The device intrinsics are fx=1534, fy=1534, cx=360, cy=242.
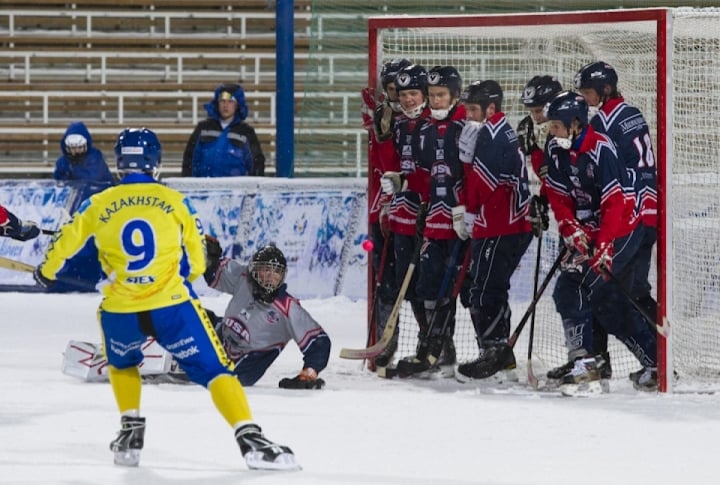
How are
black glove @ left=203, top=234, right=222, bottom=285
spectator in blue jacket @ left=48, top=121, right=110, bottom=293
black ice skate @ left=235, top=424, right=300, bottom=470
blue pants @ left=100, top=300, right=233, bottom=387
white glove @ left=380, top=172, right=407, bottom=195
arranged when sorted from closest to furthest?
black ice skate @ left=235, top=424, right=300, bottom=470, blue pants @ left=100, top=300, right=233, bottom=387, black glove @ left=203, top=234, right=222, bottom=285, white glove @ left=380, top=172, right=407, bottom=195, spectator in blue jacket @ left=48, top=121, right=110, bottom=293

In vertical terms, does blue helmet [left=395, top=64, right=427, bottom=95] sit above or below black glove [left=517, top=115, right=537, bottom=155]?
above

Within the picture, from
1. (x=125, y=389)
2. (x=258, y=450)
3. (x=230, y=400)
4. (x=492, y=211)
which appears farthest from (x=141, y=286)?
(x=492, y=211)

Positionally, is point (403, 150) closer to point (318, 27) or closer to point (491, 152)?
point (491, 152)

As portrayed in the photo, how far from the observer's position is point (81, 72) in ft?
53.7

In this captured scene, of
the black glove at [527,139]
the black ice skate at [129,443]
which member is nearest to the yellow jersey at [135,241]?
the black ice skate at [129,443]

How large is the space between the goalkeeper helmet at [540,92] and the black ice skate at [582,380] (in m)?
1.16

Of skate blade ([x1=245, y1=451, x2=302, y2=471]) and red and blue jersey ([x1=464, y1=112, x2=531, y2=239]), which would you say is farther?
red and blue jersey ([x1=464, y1=112, x2=531, y2=239])

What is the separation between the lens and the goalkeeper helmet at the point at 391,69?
7270 mm

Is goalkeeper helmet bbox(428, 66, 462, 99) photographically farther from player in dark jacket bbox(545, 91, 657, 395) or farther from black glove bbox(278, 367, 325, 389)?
black glove bbox(278, 367, 325, 389)

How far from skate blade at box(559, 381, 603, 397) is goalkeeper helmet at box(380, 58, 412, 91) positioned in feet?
5.59

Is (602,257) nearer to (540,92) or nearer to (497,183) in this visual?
(497,183)

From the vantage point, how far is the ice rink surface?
15.8 ft

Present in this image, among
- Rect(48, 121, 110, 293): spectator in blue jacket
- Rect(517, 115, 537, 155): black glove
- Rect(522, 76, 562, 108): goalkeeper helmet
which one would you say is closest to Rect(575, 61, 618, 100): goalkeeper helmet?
Rect(522, 76, 562, 108): goalkeeper helmet

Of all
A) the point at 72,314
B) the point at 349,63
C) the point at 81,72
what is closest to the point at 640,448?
the point at 72,314
